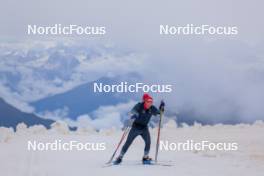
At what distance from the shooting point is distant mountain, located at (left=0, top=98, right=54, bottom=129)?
4.40 metres

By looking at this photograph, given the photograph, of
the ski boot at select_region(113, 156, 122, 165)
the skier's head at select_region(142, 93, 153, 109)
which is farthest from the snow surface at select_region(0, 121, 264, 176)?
the skier's head at select_region(142, 93, 153, 109)

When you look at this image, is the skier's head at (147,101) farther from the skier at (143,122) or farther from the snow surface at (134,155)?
the snow surface at (134,155)

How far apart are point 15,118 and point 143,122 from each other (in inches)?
39.0

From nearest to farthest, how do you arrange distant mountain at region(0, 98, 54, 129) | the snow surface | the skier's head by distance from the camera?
the snow surface
the skier's head
distant mountain at region(0, 98, 54, 129)

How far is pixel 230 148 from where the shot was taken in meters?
4.41

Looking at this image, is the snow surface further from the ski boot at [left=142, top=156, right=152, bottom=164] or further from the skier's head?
the skier's head

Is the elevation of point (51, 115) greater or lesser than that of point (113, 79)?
lesser

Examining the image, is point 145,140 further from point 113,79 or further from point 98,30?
point 98,30

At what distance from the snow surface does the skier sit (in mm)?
91

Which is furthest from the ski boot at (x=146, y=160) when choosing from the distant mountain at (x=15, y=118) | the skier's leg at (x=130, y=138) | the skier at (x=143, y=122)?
the distant mountain at (x=15, y=118)

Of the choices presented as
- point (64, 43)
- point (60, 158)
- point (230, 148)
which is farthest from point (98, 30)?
point (230, 148)

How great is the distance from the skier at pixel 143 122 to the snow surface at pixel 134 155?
0.09 m

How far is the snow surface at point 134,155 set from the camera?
13.3 feet

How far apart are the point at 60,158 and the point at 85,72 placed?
2.31 ft
